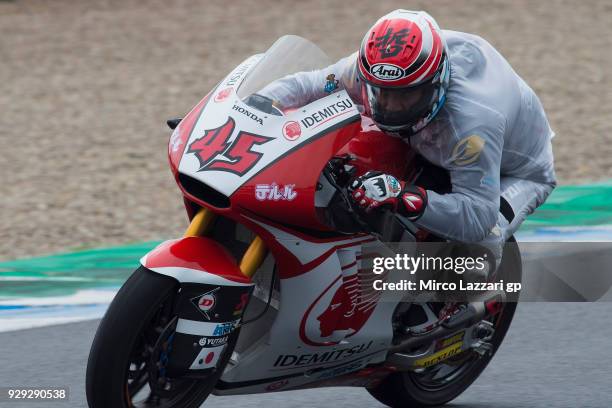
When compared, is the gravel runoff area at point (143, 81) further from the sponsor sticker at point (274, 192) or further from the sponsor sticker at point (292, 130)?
the sponsor sticker at point (274, 192)

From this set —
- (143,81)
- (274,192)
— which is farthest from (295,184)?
(143,81)

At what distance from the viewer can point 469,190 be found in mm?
4461

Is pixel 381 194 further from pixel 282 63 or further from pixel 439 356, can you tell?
pixel 439 356

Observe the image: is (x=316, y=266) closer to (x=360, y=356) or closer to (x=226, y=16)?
(x=360, y=356)

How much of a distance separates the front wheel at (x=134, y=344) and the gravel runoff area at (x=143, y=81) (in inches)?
138

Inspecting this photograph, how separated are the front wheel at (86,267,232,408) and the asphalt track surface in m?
0.88

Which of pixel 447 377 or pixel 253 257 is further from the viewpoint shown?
pixel 447 377

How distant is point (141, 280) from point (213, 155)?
46cm

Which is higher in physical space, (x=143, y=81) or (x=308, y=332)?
(x=308, y=332)

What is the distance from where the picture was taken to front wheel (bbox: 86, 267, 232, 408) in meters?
4.01

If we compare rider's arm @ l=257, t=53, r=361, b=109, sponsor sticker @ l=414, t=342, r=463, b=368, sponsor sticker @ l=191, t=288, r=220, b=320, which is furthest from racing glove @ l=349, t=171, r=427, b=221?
sponsor sticker @ l=414, t=342, r=463, b=368

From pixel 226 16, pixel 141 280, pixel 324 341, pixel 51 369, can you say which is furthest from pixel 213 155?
pixel 226 16

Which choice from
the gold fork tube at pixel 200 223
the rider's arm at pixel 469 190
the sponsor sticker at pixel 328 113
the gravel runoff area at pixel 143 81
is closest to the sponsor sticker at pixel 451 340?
the rider's arm at pixel 469 190

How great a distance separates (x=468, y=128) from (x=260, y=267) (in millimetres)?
864
